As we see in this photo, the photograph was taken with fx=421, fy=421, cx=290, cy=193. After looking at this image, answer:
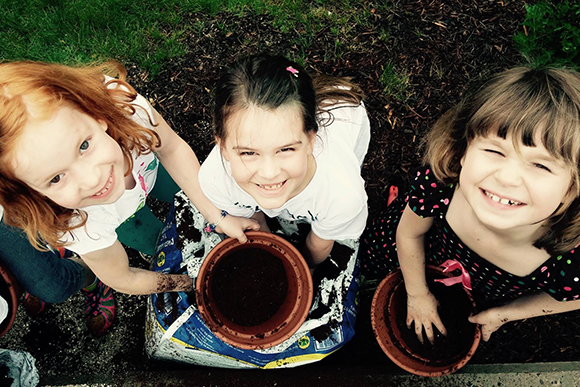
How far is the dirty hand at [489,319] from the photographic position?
5.70 ft

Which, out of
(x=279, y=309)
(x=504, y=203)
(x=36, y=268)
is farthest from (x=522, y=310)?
(x=36, y=268)

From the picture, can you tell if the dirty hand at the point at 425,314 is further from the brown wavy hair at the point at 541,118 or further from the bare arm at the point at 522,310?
the brown wavy hair at the point at 541,118

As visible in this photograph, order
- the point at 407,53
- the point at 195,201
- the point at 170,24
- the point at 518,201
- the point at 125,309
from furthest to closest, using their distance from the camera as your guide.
Result: 1. the point at 170,24
2. the point at 407,53
3. the point at 125,309
4. the point at 195,201
5. the point at 518,201

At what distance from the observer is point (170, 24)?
2.85 meters

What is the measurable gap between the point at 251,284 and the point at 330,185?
0.71 meters

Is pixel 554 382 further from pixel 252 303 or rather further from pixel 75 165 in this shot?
pixel 75 165

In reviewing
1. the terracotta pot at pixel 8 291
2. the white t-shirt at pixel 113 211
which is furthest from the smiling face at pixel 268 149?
the terracotta pot at pixel 8 291

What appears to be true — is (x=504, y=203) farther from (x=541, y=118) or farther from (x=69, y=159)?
(x=69, y=159)

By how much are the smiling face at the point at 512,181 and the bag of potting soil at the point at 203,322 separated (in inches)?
37.5

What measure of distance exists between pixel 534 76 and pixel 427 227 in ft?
2.40

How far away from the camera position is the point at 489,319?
1762 millimetres

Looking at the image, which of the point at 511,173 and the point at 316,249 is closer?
the point at 511,173

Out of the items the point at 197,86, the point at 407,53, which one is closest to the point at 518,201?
the point at 407,53

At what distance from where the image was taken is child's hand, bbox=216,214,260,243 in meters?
1.92
